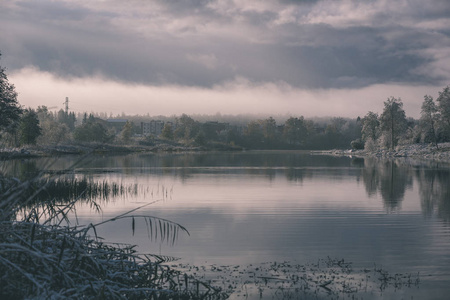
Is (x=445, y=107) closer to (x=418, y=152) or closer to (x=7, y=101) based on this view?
(x=418, y=152)

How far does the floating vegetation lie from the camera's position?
970 cm

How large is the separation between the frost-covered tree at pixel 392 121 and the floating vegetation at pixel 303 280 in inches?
4090

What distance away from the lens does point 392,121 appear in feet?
357

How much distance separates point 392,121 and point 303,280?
106514 mm

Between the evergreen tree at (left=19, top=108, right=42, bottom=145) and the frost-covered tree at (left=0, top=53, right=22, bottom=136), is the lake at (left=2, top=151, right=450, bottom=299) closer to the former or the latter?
the frost-covered tree at (left=0, top=53, right=22, bottom=136)

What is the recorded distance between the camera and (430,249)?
13.8m

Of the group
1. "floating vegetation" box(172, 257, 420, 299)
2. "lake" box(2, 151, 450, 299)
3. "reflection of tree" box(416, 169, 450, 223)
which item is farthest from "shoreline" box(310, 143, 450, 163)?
"floating vegetation" box(172, 257, 420, 299)

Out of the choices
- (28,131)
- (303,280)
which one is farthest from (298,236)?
(28,131)

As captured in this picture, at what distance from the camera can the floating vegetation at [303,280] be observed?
382 inches

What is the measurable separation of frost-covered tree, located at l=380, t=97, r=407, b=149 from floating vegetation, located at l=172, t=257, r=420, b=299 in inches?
4090

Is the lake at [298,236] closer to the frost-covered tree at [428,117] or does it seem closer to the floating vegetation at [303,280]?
the floating vegetation at [303,280]

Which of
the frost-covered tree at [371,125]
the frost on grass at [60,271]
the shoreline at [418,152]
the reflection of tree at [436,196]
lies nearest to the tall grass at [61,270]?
the frost on grass at [60,271]

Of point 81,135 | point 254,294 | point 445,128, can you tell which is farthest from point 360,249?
point 81,135

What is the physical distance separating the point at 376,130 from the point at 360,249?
117 metres
